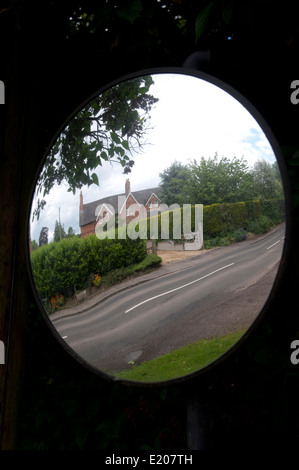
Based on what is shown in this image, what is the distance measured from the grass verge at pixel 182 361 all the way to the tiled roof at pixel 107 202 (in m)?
0.46

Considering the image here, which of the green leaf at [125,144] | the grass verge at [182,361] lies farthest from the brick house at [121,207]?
the grass verge at [182,361]

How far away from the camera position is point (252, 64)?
4.88 feet

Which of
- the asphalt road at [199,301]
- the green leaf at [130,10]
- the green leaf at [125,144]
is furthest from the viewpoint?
the green leaf at [130,10]

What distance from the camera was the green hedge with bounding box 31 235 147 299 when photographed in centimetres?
113

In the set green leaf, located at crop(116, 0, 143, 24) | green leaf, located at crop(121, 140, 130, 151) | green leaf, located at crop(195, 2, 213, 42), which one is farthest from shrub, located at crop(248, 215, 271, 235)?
green leaf, located at crop(116, 0, 143, 24)

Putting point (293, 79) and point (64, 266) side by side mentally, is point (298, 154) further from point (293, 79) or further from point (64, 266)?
point (64, 266)

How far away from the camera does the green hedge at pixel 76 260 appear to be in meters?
1.13

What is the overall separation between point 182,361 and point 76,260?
47 cm

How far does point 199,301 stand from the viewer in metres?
1.04

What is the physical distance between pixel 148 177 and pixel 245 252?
14.4 inches

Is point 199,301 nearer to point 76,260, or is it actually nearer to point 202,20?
point 76,260

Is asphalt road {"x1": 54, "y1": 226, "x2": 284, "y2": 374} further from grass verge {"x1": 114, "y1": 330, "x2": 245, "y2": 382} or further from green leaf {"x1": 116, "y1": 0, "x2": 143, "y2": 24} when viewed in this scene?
green leaf {"x1": 116, "y1": 0, "x2": 143, "y2": 24}

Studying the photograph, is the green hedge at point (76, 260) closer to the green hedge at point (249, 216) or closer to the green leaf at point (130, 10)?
the green hedge at point (249, 216)

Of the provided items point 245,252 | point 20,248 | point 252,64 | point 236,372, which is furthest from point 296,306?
point 20,248
